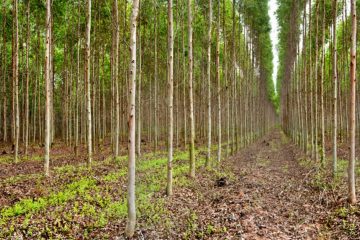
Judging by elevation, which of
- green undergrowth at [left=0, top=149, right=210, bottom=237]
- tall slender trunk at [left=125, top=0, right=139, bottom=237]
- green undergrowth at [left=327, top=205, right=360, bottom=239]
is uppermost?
tall slender trunk at [left=125, top=0, right=139, bottom=237]

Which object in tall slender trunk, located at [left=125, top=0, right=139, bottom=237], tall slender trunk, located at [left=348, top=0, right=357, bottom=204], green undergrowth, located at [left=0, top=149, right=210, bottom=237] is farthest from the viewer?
tall slender trunk, located at [left=348, top=0, right=357, bottom=204]

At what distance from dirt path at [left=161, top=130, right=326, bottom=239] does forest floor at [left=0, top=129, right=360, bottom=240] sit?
22mm

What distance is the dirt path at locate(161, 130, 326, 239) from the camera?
750 cm

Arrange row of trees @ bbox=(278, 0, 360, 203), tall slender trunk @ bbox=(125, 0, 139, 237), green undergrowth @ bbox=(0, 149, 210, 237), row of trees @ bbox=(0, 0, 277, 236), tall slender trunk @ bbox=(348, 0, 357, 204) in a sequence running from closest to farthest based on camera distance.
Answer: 1. tall slender trunk @ bbox=(125, 0, 139, 237)
2. green undergrowth @ bbox=(0, 149, 210, 237)
3. tall slender trunk @ bbox=(348, 0, 357, 204)
4. row of trees @ bbox=(278, 0, 360, 203)
5. row of trees @ bbox=(0, 0, 277, 236)

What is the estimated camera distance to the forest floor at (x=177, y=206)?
741cm

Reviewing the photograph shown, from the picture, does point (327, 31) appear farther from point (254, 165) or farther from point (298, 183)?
point (298, 183)

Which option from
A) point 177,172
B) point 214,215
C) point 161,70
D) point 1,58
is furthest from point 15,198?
point 161,70

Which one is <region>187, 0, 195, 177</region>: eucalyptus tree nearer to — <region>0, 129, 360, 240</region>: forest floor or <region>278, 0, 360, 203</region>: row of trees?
<region>0, 129, 360, 240</region>: forest floor

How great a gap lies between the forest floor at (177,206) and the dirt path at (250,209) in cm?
2

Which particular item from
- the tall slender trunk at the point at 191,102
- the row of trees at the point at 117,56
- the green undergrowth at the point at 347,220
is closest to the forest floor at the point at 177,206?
the green undergrowth at the point at 347,220

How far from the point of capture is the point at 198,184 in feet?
39.9

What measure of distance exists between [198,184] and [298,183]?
3885 mm

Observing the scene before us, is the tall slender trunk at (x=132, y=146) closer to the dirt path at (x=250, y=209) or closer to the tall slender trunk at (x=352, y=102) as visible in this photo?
the dirt path at (x=250, y=209)

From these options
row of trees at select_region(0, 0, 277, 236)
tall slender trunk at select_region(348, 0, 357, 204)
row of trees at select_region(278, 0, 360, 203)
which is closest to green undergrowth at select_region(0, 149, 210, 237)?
row of trees at select_region(0, 0, 277, 236)
